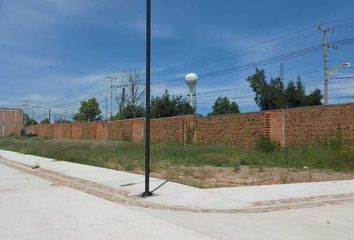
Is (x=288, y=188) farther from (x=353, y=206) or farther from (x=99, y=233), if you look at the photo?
(x=99, y=233)

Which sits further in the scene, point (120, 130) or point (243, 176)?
point (120, 130)

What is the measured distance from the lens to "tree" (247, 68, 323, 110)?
6525 cm

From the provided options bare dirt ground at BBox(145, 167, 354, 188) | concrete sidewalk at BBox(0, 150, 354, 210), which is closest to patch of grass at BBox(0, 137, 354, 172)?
bare dirt ground at BBox(145, 167, 354, 188)

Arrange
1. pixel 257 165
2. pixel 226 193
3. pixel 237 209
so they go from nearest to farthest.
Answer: pixel 237 209 → pixel 226 193 → pixel 257 165

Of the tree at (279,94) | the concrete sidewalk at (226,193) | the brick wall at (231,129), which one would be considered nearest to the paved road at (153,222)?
the concrete sidewalk at (226,193)

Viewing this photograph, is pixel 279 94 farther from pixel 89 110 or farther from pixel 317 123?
pixel 89 110

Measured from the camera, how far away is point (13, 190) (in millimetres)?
16094

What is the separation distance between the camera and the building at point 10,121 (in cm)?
13662

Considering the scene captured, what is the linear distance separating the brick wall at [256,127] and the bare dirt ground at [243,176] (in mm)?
6393

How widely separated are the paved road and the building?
420 ft

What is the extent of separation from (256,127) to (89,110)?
9230cm

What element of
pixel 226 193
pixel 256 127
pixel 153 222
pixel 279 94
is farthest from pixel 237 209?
pixel 279 94

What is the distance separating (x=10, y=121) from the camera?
456ft

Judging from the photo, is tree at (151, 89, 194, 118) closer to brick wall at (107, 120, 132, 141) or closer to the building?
brick wall at (107, 120, 132, 141)
